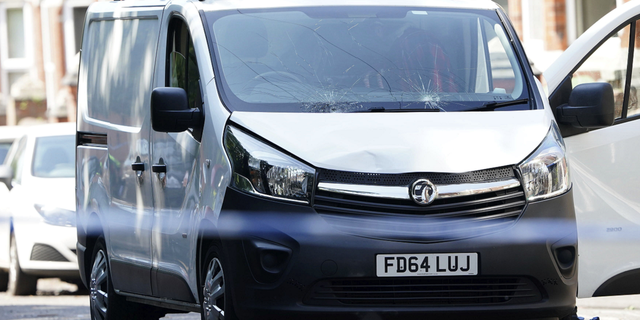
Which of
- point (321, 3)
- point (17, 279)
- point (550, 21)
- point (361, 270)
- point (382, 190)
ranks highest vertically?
point (550, 21)

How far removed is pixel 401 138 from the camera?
19.7 feet

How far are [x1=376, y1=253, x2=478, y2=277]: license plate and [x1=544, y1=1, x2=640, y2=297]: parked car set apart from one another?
185 centimetres

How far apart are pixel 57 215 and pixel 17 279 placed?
1.08 metres

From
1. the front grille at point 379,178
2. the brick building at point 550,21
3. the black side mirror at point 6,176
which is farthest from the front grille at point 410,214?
the brick building at point 550,21

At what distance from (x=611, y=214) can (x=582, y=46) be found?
3.34ft

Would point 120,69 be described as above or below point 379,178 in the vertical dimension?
above

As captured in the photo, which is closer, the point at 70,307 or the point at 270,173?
the point at 270,173

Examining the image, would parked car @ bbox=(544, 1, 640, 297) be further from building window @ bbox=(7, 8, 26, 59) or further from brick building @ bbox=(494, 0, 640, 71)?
building window @ bbox=(7, 8, 26, 59)

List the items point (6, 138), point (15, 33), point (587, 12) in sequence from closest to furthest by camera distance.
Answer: point (6, 138), point (587, 12), point (15, 33)

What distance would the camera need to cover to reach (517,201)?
599 centimetres

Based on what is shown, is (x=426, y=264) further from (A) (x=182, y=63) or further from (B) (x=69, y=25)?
(B) (x=69, y=25)

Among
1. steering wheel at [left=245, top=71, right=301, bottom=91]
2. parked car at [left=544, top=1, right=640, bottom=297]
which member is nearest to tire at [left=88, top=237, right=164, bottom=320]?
steering wheel at [left=245, top=71, right=301, bottom=91]

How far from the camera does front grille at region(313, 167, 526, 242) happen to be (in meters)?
5.81

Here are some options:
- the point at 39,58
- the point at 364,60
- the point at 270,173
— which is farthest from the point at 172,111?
the point at 39,58
